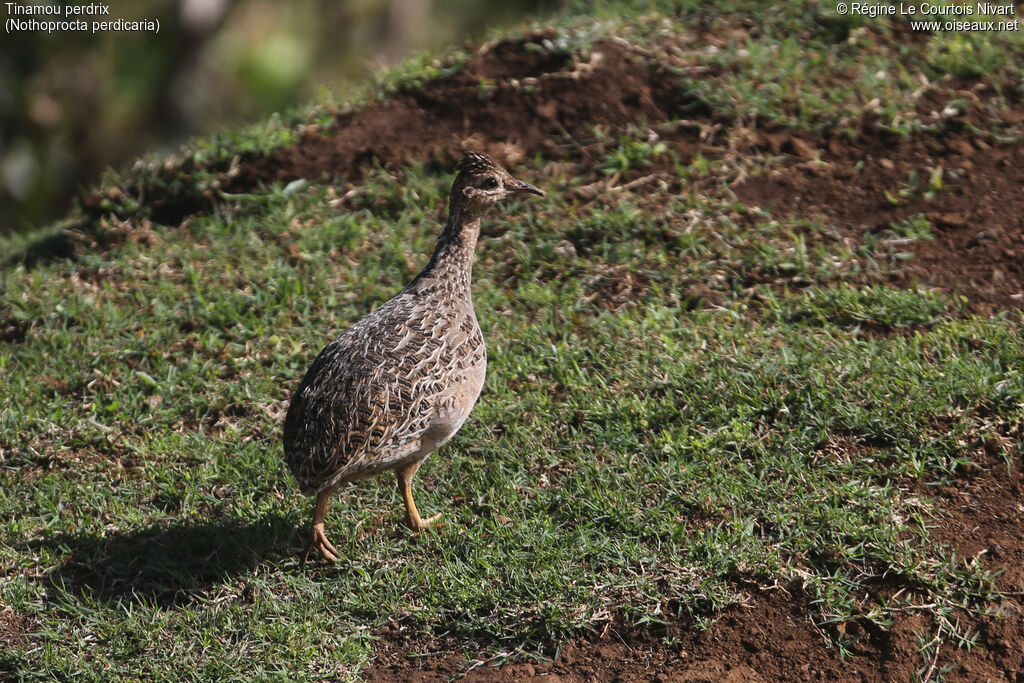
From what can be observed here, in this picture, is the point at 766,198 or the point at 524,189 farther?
the point at 766,198

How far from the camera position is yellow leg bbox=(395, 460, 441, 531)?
5.02 metres

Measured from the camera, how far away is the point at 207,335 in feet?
21.2

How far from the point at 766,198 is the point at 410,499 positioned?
333 centimetres

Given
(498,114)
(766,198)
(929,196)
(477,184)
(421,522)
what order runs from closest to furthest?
(421,522) → (477,184) → (929,196) → (766,198) → (498,114)

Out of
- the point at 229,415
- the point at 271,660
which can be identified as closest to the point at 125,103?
the point at 229,415

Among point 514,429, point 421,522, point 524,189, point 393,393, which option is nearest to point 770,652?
Result: point 421,522

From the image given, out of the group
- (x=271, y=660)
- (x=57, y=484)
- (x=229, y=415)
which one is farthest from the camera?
(x=229, y=415)

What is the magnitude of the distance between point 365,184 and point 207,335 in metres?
1.77

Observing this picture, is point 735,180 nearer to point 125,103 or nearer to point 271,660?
point 271,660

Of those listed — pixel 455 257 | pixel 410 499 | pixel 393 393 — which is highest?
pixel 455 257

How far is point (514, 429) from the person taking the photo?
5543 mm

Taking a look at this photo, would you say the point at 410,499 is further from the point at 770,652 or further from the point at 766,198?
the point at 766,198

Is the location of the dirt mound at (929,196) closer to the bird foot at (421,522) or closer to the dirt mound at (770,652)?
the dirt mound at (770,652)

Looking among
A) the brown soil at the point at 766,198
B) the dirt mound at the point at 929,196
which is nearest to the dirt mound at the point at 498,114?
the brown soil at the point at 766,198
